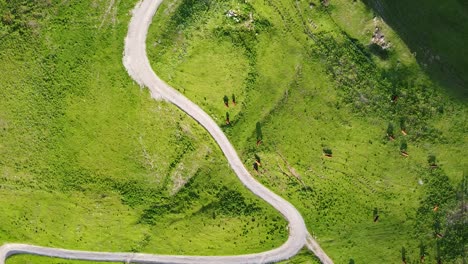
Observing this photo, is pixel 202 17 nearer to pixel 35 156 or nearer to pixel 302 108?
pixel 302 108

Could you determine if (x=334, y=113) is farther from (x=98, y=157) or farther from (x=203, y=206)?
(x=98, y=157)

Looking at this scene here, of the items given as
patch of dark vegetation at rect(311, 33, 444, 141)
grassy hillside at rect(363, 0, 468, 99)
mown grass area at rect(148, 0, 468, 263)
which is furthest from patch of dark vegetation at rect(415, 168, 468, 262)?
grassy hillside at rect(363, 0, 468, 99)

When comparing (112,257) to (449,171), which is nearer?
(449,171)

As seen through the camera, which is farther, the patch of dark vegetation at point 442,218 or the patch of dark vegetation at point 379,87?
the patch of dark vegetation at point 442,218

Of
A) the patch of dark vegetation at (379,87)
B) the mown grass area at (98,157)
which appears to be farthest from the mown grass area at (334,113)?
the mown grass area at (98,157)

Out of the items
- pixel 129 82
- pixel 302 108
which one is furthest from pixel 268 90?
pixel 129 82

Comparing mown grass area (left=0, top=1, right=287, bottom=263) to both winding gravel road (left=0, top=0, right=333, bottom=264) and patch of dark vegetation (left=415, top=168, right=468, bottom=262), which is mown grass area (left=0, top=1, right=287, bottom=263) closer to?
winding gravel road (left=0, top=0, right=333, bottom=264)

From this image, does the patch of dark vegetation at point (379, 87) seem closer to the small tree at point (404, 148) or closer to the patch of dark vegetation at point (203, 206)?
the small tree at point (404, 148)
